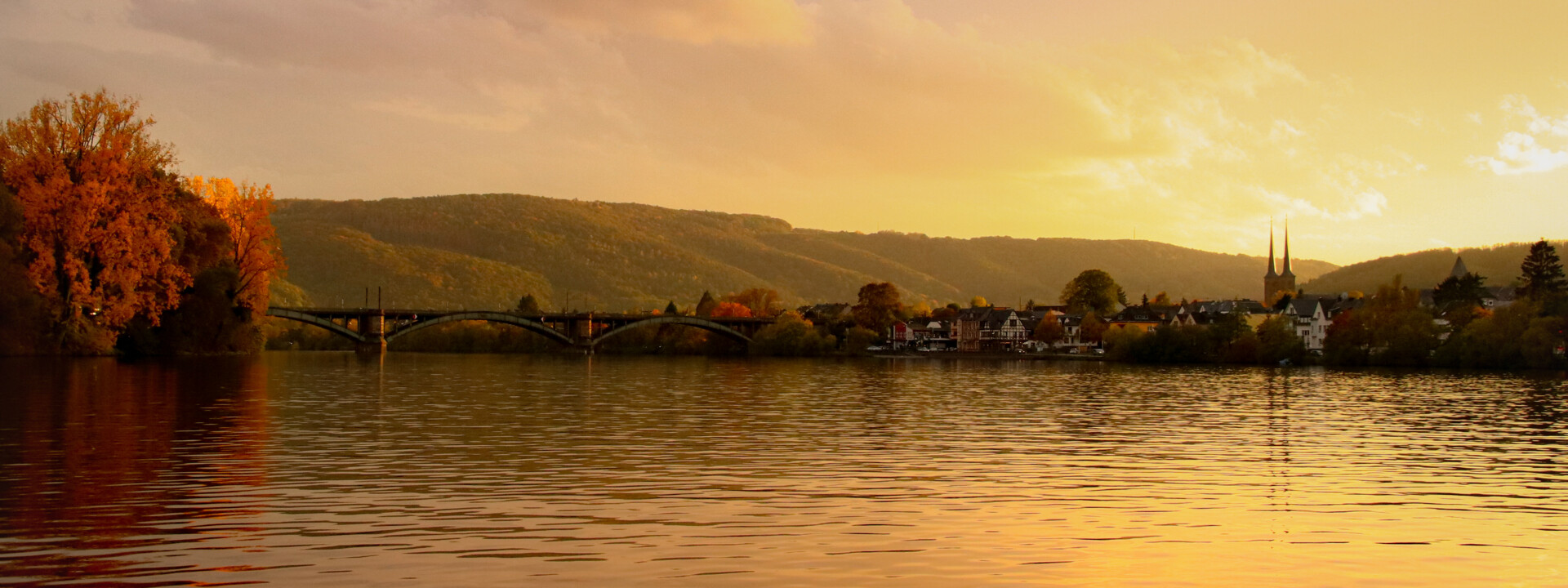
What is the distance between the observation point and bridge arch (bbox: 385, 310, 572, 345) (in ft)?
462

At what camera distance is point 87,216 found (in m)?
77.8

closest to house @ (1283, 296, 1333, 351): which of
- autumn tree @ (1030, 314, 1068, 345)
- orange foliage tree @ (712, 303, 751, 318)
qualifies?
autumn tree @ (1030, 314, 1068, 345)

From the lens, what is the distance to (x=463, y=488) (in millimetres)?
21344

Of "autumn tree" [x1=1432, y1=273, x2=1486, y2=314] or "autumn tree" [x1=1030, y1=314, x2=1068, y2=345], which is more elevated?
"autumn tree" [x1=1432, y1=273, x2=1486, y2=314]

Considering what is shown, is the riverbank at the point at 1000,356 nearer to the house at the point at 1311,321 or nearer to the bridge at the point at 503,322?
the bridge at the point at 503,322

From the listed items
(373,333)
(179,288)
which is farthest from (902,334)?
(179,288)

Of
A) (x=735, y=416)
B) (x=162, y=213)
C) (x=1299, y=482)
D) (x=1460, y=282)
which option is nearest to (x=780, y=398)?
(x=735, y=416)

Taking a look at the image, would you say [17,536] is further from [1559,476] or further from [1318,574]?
[1559,476]

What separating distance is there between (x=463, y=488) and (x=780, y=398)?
3313cm

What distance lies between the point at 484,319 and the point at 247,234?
47197mm

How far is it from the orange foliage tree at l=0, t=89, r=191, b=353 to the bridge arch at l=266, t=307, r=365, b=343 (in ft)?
94.3

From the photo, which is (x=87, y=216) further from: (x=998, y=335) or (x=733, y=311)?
(x=998, y=335)

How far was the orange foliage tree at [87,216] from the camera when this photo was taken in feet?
254

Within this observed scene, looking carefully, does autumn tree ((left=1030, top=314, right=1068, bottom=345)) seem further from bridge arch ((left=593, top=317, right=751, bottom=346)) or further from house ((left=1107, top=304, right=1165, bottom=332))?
bridge arch ((left=593, top=317, right=751, bottom=346))
